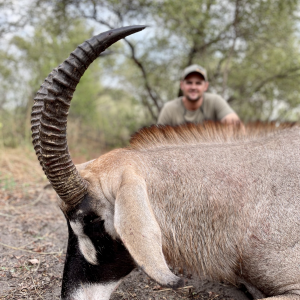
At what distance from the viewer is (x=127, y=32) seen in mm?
2955

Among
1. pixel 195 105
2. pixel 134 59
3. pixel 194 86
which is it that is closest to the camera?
pixel 194 86

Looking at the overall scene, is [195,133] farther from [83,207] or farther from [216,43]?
[216,43]

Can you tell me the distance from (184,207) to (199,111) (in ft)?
17.3

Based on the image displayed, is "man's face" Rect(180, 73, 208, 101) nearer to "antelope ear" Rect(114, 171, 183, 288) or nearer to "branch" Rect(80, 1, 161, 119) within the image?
"branch" Rect(80, 1, 161, 119)

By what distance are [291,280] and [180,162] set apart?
1656 mm

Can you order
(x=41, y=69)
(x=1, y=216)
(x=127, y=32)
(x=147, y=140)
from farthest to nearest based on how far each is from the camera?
(x=41, y=69)
(x=1, y=216)
(x=147, y=140)
(x=127, y=32)

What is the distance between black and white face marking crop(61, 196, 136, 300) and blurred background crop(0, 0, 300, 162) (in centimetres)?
829

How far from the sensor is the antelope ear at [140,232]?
8.07 feet

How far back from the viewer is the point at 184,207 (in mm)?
3369

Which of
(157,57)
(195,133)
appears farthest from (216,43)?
(195,133)

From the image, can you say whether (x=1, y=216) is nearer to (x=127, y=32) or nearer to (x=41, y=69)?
(x=127, y=32)

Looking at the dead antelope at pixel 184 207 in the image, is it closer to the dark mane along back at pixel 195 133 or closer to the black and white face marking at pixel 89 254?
the black and white face marking at pixel 89 254

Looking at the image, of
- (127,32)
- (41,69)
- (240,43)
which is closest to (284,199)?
(127,32)

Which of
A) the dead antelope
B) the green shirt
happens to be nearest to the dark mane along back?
the dead antelope
